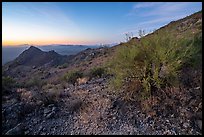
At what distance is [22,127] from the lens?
273 inches

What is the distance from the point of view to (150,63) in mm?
7523

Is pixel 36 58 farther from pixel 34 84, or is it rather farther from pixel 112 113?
pixel 112 113

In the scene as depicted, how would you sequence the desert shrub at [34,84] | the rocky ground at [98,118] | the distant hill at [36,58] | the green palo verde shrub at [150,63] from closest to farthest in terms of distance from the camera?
the rocky ground at [98,118] → the green palo verde shrub at [150,63] → the desert shrub at [34,84] → the distant hill at [36,58]

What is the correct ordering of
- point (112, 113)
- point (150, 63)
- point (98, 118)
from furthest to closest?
point (150, 63) → point (112, 113) → point (98, 118)

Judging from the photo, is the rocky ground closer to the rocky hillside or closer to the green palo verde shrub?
the rocky hillside

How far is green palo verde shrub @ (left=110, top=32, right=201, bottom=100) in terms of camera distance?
715cm

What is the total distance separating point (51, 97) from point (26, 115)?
3.92ft

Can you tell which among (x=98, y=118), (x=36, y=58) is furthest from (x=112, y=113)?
(x=36, y=58)

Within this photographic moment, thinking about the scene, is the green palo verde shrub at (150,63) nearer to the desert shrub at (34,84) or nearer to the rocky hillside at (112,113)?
the rocky hillside at (112,113)

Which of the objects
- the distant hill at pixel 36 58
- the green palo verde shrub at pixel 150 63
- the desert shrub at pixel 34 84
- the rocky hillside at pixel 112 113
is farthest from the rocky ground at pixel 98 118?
the distant hill at pixel 36 58

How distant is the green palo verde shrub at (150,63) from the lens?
715 centimetres

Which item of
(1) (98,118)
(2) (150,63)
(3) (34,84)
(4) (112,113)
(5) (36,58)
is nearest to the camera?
(1) (98,118)

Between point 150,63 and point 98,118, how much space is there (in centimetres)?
224

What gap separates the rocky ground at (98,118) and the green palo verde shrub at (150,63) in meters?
0.59
